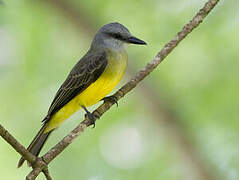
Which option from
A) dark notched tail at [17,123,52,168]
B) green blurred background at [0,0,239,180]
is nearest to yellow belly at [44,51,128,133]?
dark notched tail at [17,123,52,168]

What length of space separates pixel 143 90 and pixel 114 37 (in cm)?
193

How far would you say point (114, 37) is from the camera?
5543 millimetres

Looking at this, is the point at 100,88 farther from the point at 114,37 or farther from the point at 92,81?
the point at 114,37

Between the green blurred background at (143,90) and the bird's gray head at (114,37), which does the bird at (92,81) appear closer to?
the bird's gray head at (114,37)

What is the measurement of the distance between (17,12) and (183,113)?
3.36m

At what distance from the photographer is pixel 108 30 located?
5.59m

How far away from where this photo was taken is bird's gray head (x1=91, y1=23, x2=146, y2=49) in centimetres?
543

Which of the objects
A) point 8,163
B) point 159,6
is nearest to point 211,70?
point 159,6

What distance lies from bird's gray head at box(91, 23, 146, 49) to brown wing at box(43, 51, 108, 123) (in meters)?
0.20

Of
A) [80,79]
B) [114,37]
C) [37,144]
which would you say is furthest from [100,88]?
[37,144]

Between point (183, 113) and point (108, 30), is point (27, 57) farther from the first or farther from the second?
point (183, 113)

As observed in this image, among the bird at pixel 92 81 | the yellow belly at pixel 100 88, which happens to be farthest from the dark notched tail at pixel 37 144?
the yellow belly at pixel 100 88

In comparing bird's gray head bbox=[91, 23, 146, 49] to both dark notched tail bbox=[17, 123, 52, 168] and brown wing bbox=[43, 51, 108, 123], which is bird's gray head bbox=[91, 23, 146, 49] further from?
dark notched tail bbox=[17, 123, 52, 168]

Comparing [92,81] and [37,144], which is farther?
[92,81]
